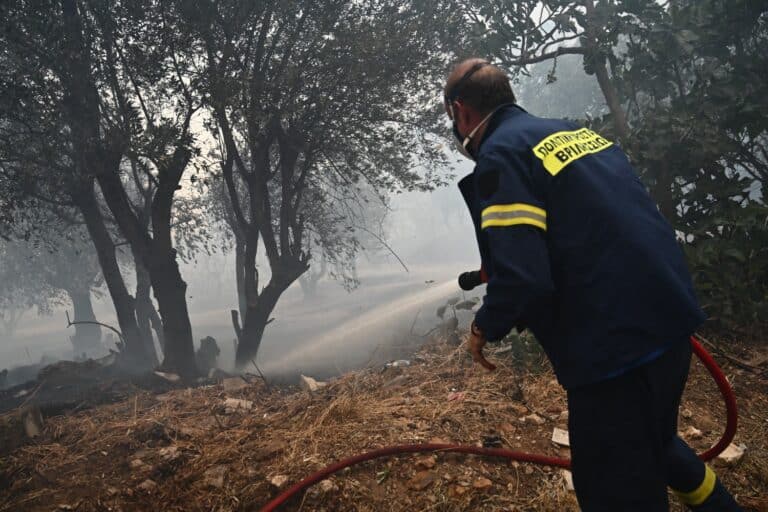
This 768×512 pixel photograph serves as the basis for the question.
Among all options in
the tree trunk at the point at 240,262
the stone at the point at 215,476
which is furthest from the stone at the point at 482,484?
the tree trunk at the point at 240,262

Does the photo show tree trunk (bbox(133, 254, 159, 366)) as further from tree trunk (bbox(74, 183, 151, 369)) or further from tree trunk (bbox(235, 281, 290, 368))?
tree trunk (bbox(235, 281, 290, 368))

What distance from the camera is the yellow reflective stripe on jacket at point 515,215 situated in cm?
163

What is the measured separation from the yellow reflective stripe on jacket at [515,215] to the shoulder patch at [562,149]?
18 centimetres

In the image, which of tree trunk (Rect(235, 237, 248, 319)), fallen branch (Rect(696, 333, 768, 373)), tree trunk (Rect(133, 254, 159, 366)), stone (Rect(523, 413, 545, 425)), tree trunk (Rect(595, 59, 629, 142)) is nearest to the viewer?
stone (Rect(523, 413, 545, 425))

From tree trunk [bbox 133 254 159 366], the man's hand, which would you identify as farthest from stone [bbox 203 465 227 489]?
tree trunk [bbox 133 254 159 366]

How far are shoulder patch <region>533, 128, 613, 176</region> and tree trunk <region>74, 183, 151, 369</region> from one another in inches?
A: 458

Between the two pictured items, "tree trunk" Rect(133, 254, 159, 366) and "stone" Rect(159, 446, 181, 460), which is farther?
"tree trunk" Rect(133, 254, 159, 366)

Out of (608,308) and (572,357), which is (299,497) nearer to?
(572,357)

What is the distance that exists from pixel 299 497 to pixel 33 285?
106ft

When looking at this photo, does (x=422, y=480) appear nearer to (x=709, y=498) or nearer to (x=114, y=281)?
(x=709, y=498)

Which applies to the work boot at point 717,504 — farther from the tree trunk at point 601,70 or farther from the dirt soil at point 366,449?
the tree trunk at point 601,70

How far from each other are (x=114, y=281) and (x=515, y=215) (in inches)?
485

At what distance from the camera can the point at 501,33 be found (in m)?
8.43

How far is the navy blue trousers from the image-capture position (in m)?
1.58
